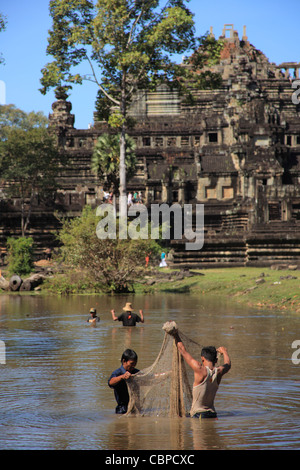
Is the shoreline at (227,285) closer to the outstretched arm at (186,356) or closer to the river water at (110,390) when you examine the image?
the river water at (110,390)

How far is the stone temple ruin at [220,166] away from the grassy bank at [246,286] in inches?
104

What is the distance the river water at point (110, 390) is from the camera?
8188 millimetres

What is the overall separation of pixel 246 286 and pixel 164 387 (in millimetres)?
18271

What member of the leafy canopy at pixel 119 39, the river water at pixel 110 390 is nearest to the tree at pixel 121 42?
the leafy canopy at pixel 119 39

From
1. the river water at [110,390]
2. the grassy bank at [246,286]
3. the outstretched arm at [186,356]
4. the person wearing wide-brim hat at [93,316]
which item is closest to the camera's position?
the river water at [110,390]

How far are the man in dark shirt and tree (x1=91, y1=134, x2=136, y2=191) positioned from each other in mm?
45134

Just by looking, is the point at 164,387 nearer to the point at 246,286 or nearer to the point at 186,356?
the point at 186,356

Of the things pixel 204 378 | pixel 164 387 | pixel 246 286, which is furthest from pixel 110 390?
pixel 246 286

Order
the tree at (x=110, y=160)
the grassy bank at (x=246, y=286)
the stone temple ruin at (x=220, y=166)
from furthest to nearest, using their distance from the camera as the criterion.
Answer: the tree at (x=110, y=160) < the stone temple ruin at (x=220, y=166) < the grassy bank at (x=246, y=286)

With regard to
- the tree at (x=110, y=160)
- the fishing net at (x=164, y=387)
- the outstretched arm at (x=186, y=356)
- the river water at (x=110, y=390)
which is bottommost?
the river water at (x=110, y=390)

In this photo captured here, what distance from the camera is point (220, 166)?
64688mm
